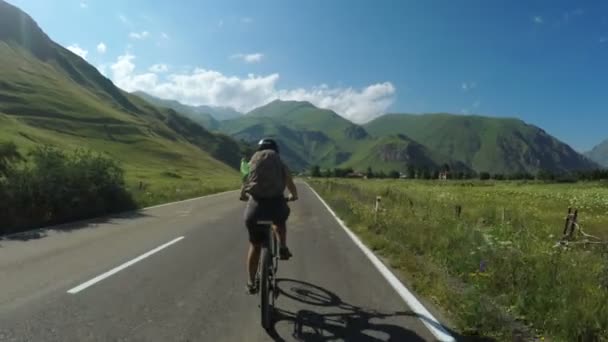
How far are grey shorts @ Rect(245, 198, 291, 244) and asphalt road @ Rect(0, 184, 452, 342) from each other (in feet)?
3.33

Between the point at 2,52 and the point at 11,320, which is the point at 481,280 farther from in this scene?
the point at 2,52

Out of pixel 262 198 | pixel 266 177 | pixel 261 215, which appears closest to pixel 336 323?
pixel 261 215

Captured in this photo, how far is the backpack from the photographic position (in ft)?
17.9

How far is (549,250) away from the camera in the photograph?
8.20 metres

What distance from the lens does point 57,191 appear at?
14188 mm

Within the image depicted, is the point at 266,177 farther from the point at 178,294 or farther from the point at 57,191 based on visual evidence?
the point at 57,191

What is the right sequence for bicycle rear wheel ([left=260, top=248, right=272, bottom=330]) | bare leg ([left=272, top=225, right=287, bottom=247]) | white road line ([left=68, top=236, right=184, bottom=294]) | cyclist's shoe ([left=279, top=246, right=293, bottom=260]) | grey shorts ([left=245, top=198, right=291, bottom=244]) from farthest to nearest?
white road line ([left=68, top=236, right=184, bottom=294]), cyclist's shoe ([left=279, top=246, right=293, bottom=260]), bare leg ([left=272, top=225, right=287, bottom=247]), grey shorts ([left=245, top=198, right=291, bottom=244]), bicycle rear wheel ([left=260, top=248, right=272, bottom=330])

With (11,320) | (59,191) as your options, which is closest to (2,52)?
(59,191)

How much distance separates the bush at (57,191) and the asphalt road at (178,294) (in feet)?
8.51

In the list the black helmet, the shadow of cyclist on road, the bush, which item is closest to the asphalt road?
the shadow of cyclist on road

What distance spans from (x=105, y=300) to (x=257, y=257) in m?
2.19

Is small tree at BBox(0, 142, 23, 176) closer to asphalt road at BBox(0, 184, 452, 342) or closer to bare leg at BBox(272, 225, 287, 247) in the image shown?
asphalt road at BBox(0, 184, 452, 342)

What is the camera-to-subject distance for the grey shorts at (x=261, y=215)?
5430mm

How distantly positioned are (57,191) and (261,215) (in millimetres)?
11680
